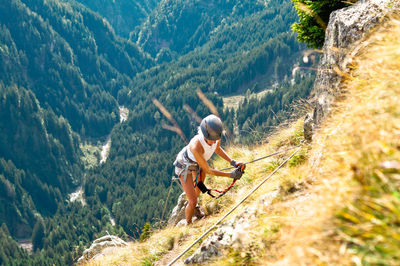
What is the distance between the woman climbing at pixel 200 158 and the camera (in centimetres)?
579

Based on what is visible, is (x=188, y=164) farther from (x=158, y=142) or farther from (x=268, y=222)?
(x=158, y=142)

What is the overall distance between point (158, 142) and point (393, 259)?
7096 inches

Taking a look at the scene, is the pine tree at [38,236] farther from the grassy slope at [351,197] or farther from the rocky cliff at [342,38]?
the grassy slope at [351,197]

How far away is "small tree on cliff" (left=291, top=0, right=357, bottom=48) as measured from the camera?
369 inches

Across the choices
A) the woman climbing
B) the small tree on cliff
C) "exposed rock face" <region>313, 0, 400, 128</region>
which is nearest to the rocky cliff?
"exposed rock face" <region>313, 0, 400, 128</region>

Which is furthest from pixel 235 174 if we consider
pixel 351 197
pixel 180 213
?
pixel 180 213

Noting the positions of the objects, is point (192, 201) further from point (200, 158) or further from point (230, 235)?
point (230, 235)

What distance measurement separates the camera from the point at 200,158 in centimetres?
596

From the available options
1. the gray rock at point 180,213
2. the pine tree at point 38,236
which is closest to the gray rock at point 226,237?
the gray rock at point 180,213

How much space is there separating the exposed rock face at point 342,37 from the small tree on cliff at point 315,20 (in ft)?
10.0

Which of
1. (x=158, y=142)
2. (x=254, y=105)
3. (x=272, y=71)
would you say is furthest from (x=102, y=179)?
(x=272, y=71)

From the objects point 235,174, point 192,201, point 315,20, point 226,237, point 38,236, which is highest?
point 315,20

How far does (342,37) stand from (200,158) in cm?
377

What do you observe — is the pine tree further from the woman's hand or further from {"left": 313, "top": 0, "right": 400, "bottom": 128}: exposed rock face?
{"left": 313, "top": 0, "right": 400, "bottom": 128}: exposed rock face
